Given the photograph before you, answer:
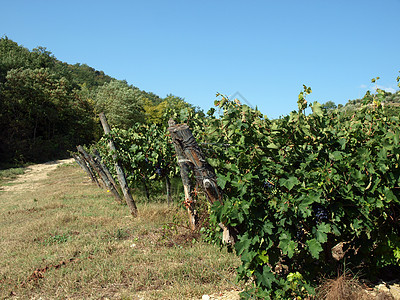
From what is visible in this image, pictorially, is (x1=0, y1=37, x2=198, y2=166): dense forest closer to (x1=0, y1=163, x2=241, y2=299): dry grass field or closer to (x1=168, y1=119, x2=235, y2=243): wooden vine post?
(x1=0, y1=163, x2=241, y2=299): dry grass field

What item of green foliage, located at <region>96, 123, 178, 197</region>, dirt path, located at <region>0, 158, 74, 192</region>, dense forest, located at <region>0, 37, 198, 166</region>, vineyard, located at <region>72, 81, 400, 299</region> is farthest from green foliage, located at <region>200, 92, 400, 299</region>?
dense forest, located at <region>0, 37, 198, 166</region>

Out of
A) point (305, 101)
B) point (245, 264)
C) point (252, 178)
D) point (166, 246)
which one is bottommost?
point (166, 246)

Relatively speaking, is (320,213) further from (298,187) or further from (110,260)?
(110,260)

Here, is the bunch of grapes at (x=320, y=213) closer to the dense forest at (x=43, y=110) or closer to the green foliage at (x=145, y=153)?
the green foliage at (x=145, y=153)

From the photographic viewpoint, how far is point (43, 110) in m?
33.5

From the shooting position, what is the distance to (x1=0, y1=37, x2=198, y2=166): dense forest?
31469 millimetres

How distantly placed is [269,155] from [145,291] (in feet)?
6.52

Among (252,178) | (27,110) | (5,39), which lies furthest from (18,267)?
(5,39)

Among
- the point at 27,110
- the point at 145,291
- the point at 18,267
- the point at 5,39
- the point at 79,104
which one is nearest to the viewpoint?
the point at 145,291

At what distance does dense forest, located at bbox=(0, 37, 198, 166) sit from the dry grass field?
2454cm

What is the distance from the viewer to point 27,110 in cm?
3281

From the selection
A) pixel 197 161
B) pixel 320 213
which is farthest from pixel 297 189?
pixel 197 161

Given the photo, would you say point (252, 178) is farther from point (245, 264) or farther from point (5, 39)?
point (5, 39)

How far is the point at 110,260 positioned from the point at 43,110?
3263 cm
